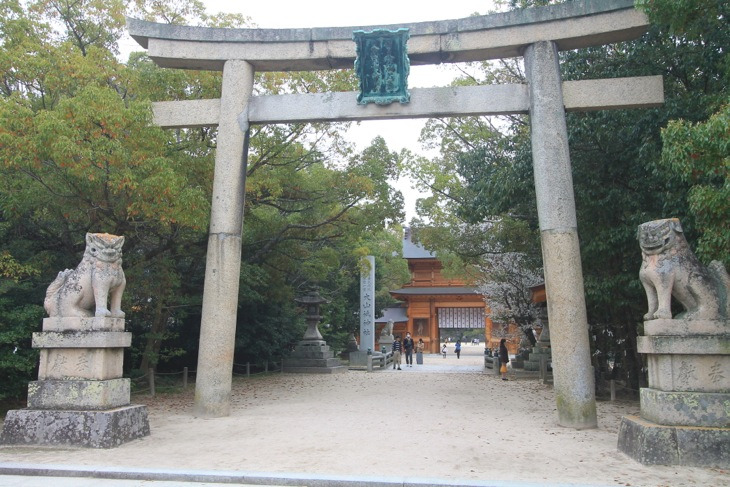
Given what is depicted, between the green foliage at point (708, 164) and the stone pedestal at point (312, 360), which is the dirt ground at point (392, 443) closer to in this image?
the green foliage at point (708, 164)

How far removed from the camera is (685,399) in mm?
6184

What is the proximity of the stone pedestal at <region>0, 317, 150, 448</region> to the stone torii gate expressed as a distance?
2.07 m

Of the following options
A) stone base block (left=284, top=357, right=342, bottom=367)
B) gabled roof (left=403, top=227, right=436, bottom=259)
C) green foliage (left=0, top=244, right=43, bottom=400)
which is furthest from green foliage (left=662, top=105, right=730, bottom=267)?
gabled roof (left=403, top=227, right=436, bottom=259)

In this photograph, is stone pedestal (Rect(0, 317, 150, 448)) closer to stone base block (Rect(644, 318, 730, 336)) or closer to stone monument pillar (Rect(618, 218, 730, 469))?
stone monument pillar (Rect(618, 218, 730, 469))

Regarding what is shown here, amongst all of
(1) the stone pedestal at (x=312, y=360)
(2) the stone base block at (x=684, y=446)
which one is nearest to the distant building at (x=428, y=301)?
(1) the stone pedestal at (x=312, y=360)

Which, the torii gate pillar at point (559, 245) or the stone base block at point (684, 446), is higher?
the torii gate pillar at point (559, 245)

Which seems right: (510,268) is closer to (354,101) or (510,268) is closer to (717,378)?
(354,101)

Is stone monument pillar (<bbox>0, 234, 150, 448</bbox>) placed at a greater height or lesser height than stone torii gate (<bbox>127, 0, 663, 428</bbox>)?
lesser

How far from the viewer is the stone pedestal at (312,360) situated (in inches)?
829

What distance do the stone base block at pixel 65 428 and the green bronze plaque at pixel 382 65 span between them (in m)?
6.29

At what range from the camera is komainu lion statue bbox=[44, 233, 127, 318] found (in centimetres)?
757

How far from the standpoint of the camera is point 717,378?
626cm

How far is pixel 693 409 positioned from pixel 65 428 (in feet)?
24.2

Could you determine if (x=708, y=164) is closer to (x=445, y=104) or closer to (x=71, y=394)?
(x=445, y=104)
